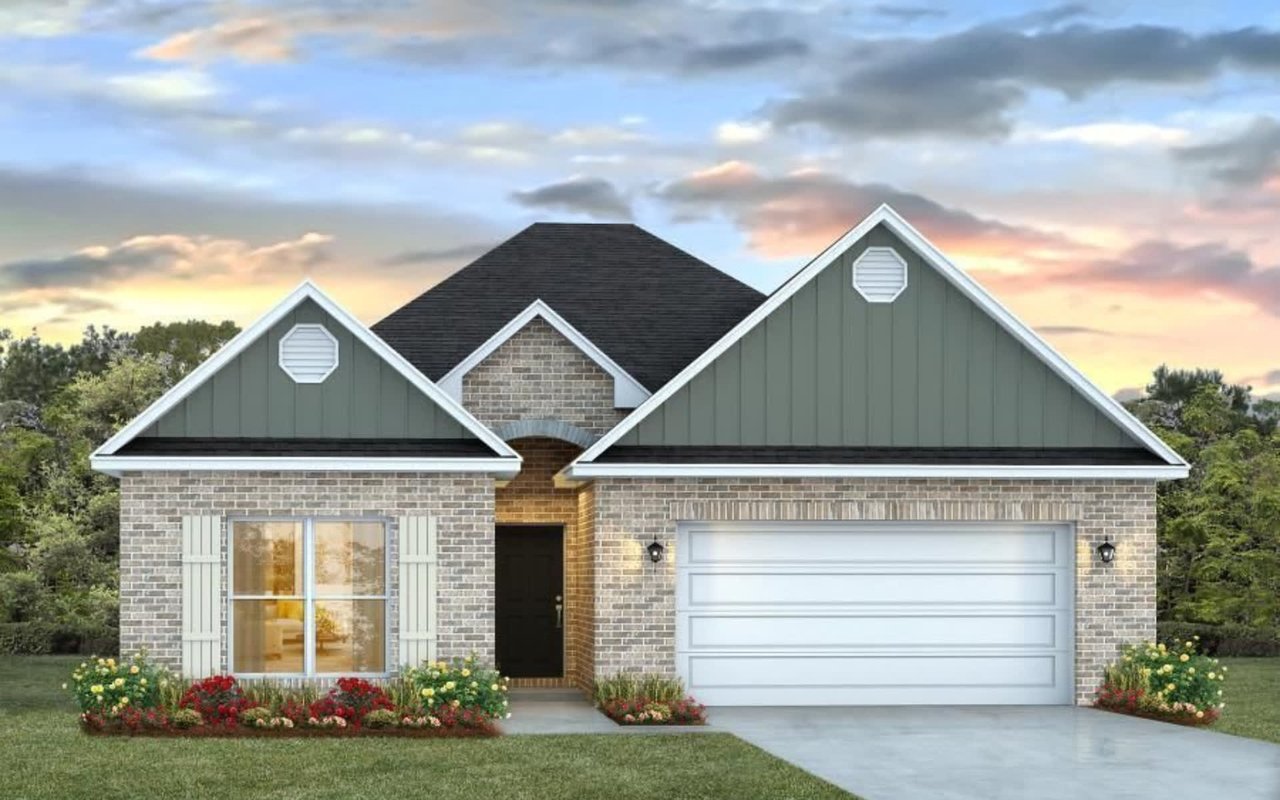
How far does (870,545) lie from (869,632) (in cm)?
113

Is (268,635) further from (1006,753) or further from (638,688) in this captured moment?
(1006,753)

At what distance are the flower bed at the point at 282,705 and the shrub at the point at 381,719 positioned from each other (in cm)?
1

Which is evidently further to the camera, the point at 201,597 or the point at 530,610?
the point at 530,610

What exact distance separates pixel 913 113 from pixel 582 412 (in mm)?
7032

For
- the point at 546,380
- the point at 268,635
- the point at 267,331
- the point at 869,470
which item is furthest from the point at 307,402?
the point at 869,470

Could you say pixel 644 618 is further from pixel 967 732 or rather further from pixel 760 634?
pixel 967 732

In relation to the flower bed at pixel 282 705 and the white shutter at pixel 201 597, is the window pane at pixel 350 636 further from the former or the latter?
the white shutter at pixel 201 597

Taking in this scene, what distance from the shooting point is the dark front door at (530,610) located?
27719mm

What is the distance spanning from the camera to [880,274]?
75.9ft

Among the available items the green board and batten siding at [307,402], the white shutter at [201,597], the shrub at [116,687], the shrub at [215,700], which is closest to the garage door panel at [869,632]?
the green board and batten siding at [307,402]

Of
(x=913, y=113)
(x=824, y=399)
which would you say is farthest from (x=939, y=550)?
(x=913, y=113)

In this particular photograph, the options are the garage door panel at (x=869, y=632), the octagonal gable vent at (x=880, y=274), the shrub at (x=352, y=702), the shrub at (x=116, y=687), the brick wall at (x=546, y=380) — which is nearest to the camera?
the shrub at (x=352, y=702)

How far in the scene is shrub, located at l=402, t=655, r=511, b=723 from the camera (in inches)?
789

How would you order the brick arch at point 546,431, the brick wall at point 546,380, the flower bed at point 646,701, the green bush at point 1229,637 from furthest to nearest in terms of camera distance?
1. the green bush at point 1229,637
2. the brick wall at point 546,380
3. the brick arch at point 546,431
4. the flower bed at point 646,701
